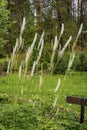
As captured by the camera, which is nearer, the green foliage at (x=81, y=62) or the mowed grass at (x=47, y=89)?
the mowed grass at (x=47, y=89)

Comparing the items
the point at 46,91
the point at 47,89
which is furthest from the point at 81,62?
the point at 46,91

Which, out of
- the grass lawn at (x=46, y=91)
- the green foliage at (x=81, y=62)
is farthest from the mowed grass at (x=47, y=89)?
the green foliage at (x=81, y=62)

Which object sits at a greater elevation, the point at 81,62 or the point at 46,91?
the point at 46,91

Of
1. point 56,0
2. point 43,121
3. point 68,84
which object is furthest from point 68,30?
point 43,121

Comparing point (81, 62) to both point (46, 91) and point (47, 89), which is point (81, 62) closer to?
point (47, 89)

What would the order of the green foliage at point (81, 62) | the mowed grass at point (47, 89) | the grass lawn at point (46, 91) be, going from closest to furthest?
the grass lawn at point (46, 91)
the mowed grass at point (47, 89)
the green foliage at point (81, 62)

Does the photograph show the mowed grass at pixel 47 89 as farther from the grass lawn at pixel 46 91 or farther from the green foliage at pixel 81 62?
the green foliage at pixel 81 62

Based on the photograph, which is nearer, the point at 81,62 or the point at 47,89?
the point at 47,89

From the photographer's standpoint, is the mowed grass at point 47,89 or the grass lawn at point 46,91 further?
the mowed grass at point 47,89

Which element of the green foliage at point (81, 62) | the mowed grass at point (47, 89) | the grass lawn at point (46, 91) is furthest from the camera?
the green foliage at point (81, 62)

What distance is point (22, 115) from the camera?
721 cm

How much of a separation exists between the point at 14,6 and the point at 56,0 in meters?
5.19

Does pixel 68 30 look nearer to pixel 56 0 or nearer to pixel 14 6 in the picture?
pixel 56 0

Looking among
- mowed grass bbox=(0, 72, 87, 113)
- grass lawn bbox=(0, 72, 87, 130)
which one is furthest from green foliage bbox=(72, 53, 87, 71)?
mowed grass bbox=(0, 72, 87, 113)
